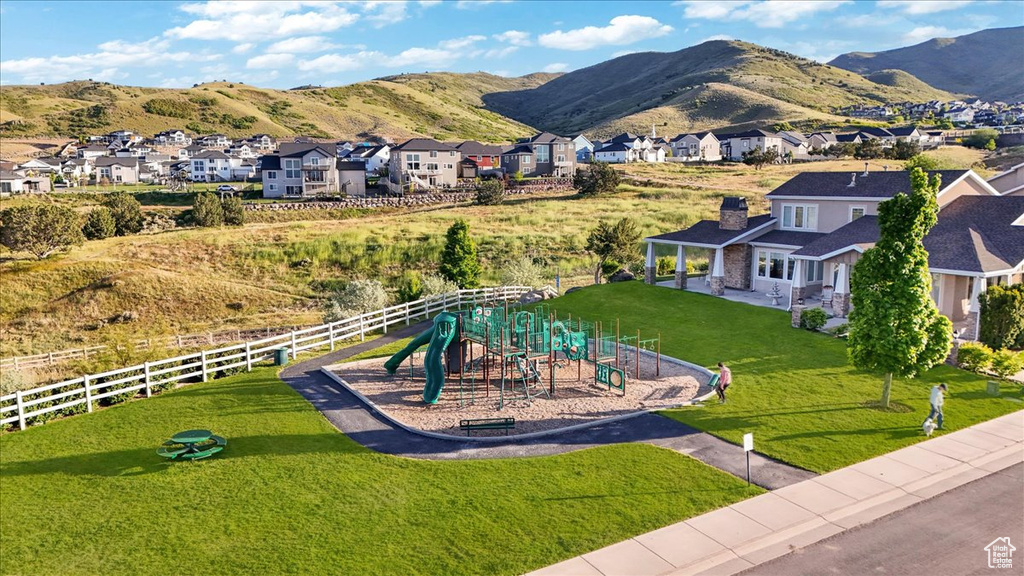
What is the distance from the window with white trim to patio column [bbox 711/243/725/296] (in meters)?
4.91

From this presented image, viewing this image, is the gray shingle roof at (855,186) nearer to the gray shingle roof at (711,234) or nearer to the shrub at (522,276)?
the gray shingle roof at (711,234)

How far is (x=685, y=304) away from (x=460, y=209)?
4895 centimetres

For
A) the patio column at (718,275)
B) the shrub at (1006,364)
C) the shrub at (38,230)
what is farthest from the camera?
the shrub at (38,230)

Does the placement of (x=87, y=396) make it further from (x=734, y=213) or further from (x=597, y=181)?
(x=597, y=181)

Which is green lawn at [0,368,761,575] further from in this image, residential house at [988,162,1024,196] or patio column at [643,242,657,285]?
residential house at [988,162,1024,196]

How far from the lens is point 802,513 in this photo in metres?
14.7

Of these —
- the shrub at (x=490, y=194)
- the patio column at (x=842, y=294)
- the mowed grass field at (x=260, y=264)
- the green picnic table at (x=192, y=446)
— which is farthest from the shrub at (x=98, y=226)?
the patio column at (x=842, y=294)

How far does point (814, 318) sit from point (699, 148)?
361 ft

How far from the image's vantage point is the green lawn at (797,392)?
1864cm

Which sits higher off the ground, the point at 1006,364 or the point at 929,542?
the point at 1006,364

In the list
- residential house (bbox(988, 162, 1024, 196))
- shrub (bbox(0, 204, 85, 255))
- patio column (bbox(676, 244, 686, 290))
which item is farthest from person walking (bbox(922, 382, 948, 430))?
shrub (bbox(0, 204, 85, 255))

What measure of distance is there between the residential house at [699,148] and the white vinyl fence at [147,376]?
111m

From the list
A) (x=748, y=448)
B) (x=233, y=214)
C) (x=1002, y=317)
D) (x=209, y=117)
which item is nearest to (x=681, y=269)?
(x=1002, y=317)

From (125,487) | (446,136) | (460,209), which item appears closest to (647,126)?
(446,136)
